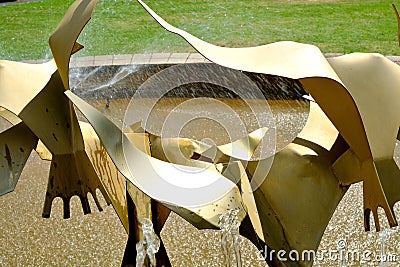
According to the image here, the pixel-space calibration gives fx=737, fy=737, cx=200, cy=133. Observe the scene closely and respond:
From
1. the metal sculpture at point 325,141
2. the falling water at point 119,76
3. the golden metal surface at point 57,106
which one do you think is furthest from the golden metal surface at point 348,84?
the falling water at point 119,76

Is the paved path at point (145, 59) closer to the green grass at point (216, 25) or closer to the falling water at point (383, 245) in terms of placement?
the green grass at point (216, 25)

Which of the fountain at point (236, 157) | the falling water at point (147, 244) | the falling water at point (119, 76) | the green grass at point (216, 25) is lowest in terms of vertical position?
the green grass at point (216, 25)

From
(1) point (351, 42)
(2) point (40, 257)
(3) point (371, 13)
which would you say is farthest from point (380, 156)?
(3) point (371, 13)

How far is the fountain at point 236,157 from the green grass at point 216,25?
21.4 feet

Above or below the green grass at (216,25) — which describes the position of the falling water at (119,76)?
above

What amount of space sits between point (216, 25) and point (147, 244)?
28.0 ft

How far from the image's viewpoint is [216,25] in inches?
428

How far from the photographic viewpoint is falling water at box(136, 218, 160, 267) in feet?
8.39

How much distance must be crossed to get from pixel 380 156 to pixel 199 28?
337 inches

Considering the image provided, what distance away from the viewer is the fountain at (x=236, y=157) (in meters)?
2.04

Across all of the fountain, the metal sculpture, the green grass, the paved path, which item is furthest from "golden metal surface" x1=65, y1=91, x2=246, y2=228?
the green grass

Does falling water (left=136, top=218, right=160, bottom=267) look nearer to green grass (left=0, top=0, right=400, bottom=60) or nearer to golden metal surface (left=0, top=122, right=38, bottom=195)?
golden metal surface (left=0, top=122, right=38, bottom=195)

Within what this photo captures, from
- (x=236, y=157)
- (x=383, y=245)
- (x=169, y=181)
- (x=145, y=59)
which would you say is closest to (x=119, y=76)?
(x=145, y=59)

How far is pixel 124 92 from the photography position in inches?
257
